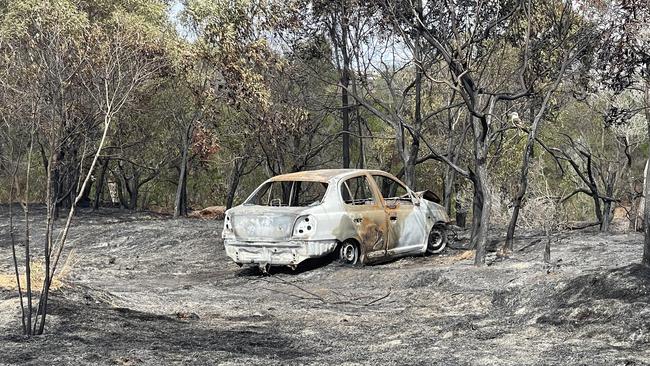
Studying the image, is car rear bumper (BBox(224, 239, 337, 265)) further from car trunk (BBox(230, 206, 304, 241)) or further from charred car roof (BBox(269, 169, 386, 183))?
charred car roof (BBox(269, 169, 386, 183))

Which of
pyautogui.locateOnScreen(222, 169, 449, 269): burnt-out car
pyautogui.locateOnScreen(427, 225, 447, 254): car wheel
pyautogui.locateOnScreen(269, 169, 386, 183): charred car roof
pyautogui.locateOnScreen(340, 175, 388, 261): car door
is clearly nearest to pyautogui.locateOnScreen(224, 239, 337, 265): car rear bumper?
pyautogui.locateOnScreen(222, 169, 449, 269): burnt-out car

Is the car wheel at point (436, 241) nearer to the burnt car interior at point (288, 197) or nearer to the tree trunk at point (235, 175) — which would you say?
the burnt car interior at point (288, 197)

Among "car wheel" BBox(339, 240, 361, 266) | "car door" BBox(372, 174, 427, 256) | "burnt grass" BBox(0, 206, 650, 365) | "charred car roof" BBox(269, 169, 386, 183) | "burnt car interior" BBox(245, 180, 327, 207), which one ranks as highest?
"charred car roof" BBox(269, 169, 386, 183)

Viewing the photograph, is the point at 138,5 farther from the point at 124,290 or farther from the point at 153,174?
the point at 124,290

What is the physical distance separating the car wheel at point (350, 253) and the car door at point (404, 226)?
72cm

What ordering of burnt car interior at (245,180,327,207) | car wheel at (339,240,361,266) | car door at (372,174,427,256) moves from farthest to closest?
car door at (372,174,427,256)
burnt car interior at (245,180,327,207)
car wheel at (339,240,361,266)

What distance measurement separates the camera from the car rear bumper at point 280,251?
36.9ft

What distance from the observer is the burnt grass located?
6.05 meters

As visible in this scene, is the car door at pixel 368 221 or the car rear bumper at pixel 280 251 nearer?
the car rear bumper at pixel 280 251

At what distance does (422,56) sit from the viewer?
18188mm

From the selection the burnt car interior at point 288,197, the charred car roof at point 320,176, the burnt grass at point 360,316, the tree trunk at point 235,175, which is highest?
the tree trunk at point 235,175

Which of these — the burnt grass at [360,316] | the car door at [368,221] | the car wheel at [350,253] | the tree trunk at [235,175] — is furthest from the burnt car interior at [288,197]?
the tree trunk at [235,175]

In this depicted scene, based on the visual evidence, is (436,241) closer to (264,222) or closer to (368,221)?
(368,221)

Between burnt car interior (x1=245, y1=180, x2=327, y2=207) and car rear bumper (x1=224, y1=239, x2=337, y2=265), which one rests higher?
burnt car interior (x1=245, y1=180, x2=327, y2=207)
